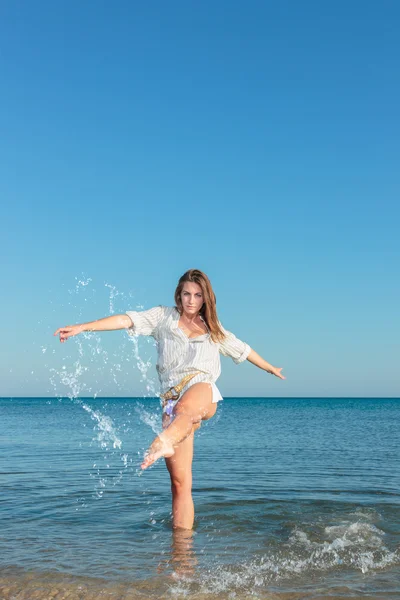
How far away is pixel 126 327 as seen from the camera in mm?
6574

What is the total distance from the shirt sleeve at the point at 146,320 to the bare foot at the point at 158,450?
138cm

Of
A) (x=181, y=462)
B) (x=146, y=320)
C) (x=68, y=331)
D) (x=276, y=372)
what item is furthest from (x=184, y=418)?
(x=276, y=372)

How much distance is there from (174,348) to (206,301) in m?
0.63

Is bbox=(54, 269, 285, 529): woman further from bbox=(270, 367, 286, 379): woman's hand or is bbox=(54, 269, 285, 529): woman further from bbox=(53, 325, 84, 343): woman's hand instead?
bbox=(270, 367, 286, 379): woman's hand

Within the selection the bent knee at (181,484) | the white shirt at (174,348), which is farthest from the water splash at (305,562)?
the white shirt at (174,348)

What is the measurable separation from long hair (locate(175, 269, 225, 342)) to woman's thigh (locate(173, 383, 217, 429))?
2.10 ft

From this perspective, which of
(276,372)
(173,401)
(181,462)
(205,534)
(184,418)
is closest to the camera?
(184,418)

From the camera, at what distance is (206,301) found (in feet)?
22.0

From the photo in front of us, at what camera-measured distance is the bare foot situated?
5480mm

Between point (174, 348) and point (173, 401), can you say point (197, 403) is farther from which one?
point (174, 348)

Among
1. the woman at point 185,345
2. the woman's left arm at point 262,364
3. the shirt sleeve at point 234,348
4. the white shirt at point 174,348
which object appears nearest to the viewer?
the woman at point 185,345

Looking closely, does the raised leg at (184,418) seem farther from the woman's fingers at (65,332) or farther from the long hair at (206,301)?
the woman's fingers at (65,332)

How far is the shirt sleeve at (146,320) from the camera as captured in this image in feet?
21.6

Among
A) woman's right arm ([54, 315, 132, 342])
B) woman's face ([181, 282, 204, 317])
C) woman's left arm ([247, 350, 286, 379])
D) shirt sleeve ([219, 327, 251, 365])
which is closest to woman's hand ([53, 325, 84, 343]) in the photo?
woman's right arm ([54, 315, 132, 342])
